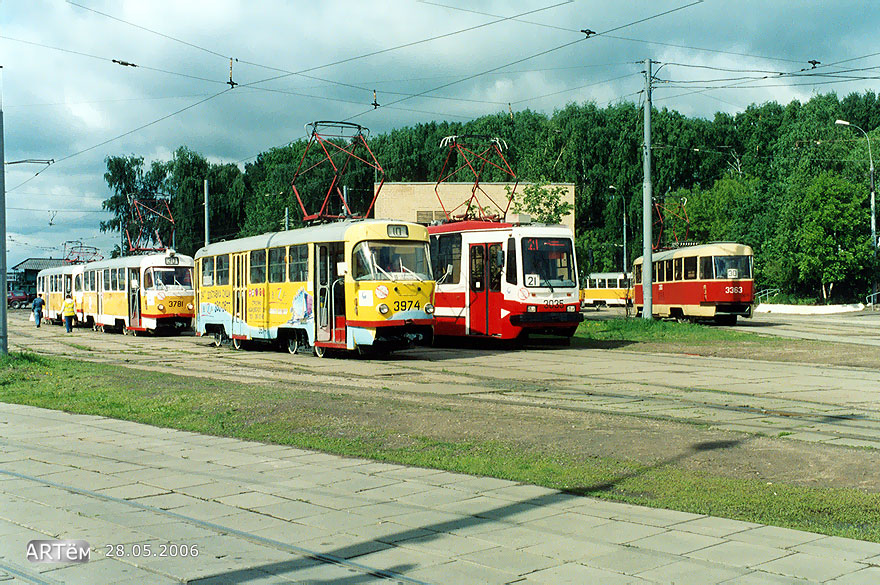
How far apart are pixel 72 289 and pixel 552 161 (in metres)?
43.1

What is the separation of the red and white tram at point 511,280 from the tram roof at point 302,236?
110 inches

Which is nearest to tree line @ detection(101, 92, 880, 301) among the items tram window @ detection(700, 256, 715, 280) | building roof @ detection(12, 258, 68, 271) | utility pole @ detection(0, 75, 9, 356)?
building roof @ detection(12, 258, 68, 271)

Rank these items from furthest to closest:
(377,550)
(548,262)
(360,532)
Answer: (548,262)
(360,532)
(377,550)

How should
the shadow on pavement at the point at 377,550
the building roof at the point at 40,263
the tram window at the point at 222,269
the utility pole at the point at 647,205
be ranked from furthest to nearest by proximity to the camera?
the building roof at the point at 40,263
the utility pole at the point at 647,205
the tram window at the point at 222,269
the shadow on pavement at the point at 377,550

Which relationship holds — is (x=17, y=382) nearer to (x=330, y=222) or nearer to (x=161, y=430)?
(x=161, y=430)

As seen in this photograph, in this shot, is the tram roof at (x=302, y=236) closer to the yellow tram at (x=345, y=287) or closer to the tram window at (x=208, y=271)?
the yellow tram at (x=345, y=287)

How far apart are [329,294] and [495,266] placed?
14.3 ft

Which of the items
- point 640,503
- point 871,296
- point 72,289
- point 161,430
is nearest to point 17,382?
point 161,430

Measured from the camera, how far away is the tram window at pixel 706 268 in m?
35.5

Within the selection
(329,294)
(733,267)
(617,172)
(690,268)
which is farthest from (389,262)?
(617,172)

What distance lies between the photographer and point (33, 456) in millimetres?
9492

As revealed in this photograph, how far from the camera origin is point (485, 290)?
Result: 76.6 ft

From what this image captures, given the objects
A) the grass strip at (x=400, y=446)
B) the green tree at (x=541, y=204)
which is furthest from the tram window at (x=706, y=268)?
the grass strip at (x=400, y=446)

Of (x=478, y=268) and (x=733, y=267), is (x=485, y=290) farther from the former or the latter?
(x=733, y=267)
